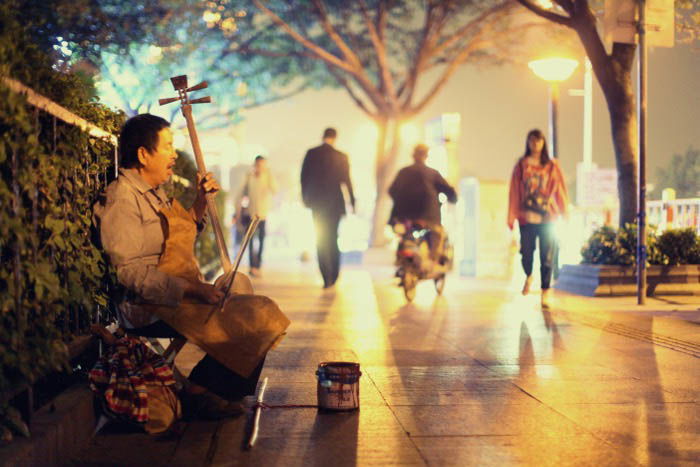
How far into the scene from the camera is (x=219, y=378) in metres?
5.15

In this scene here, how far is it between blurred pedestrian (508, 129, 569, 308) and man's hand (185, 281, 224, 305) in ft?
22.3

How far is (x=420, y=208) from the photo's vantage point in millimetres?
12641

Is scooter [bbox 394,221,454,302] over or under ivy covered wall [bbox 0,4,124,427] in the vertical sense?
under

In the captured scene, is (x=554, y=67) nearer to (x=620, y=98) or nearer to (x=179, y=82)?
(x=620, y=98)

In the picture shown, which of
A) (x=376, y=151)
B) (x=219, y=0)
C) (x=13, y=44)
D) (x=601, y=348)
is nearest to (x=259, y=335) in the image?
(x=13, y=44)

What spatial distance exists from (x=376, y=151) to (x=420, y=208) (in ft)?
52.8

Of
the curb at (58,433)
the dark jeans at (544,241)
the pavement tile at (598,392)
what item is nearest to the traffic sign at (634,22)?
the dark jeans at (544,241)

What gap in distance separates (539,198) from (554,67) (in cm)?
439

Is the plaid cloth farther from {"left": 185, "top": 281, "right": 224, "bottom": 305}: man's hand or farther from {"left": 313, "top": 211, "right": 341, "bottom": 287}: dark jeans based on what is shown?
{"left": 313, "top": 211, "right": 341, "bottom": 287}: dark jeans

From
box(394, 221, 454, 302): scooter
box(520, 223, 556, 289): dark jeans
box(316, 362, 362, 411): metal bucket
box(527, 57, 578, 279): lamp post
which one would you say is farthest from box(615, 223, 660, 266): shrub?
box(316, 362, 362, 411): metal bucket

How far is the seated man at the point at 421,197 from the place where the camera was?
41.4 feet

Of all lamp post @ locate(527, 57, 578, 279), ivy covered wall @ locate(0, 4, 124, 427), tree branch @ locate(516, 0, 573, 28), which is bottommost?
ivy covered wall @ locate(0, 4, 124, 427)

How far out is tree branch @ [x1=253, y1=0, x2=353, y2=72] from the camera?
2505 cm

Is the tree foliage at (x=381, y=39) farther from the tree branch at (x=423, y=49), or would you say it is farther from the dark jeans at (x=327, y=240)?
the dark jeans at (x=327, y=240)
